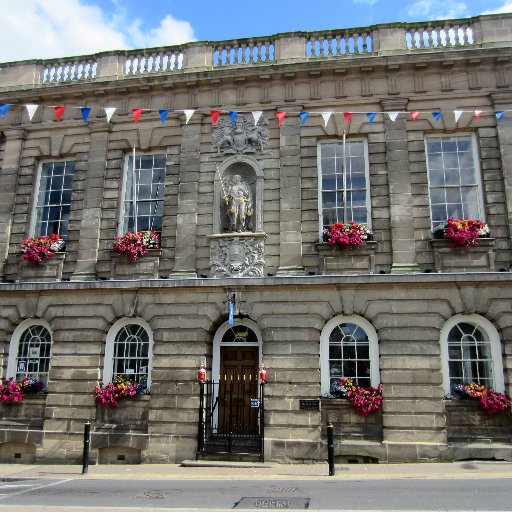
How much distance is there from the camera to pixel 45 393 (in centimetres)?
1475

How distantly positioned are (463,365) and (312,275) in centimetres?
448

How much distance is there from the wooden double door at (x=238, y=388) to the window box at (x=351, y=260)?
9.93 feet

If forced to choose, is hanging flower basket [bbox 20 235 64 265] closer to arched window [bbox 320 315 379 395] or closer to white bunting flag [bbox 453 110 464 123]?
arched window [bbox 320 315 379 395]

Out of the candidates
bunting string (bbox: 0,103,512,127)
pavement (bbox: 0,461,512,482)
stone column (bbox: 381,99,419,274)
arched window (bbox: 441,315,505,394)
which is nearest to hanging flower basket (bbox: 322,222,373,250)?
stone column (bbox: 381,99,419,274)

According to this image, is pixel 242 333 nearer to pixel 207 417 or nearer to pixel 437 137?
pixel 207 417

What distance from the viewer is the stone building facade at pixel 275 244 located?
1334 cm

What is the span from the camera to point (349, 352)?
13.8 m

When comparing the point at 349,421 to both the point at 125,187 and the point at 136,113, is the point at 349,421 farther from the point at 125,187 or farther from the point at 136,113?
the point at 136,113

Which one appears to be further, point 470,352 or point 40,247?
point 40,247

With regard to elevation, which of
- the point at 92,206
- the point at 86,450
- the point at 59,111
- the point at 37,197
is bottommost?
the point at 86,450

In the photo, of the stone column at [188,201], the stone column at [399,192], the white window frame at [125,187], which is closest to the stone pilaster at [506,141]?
the stone column at [399,192]

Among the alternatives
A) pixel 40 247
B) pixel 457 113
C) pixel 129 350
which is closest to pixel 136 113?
pixel 40 247

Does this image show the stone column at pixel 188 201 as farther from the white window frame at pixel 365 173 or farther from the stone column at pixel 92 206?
the white window frame at pixel 365 173

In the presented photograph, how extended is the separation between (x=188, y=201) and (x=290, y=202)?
9.77 ft
